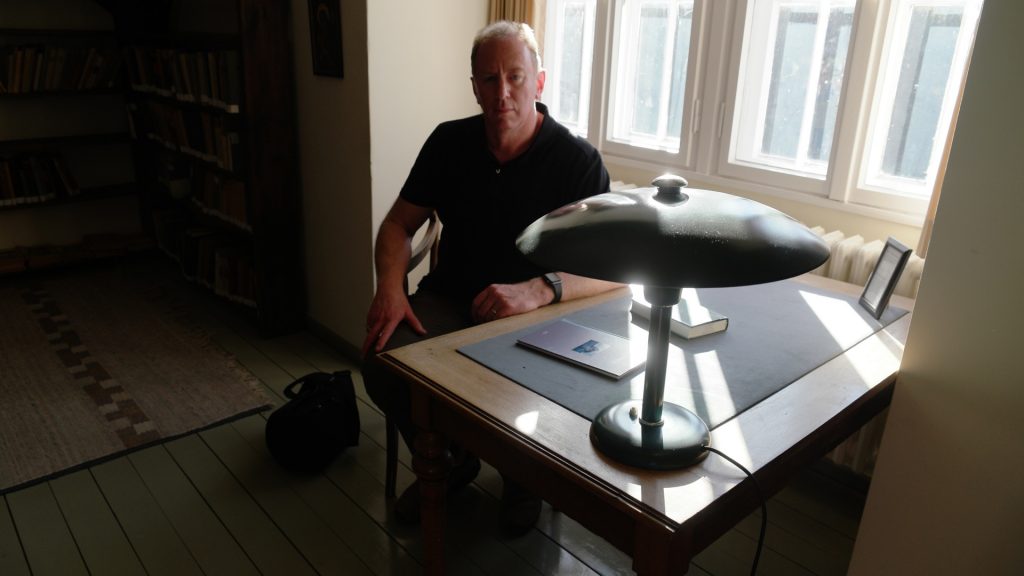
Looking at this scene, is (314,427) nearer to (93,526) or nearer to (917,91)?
(93,526)

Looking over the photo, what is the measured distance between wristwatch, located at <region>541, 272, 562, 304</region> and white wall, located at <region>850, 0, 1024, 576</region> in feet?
2.41

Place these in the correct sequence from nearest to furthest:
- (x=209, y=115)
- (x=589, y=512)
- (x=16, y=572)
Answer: (x=589, y=512) → (x=16, y=572) → (x=209, y=115)

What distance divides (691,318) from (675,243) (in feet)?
2.30

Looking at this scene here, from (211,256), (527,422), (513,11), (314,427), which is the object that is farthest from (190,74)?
(527,422)

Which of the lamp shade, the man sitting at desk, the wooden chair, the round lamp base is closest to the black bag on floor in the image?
the wooden chair

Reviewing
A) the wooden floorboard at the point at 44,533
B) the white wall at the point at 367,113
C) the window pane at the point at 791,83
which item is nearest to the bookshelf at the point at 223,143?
the white wall at the point at 367,113

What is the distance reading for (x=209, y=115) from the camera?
11.4 feet

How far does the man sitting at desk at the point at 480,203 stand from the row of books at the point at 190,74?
1.33m

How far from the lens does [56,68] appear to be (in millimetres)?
3953

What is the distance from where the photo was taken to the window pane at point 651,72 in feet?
8.28

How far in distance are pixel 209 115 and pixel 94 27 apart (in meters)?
1.40

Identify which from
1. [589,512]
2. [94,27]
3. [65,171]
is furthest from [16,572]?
[94,27]

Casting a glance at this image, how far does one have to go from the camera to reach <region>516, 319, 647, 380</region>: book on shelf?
1.32 meters

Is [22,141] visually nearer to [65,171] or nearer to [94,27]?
[65,171]
